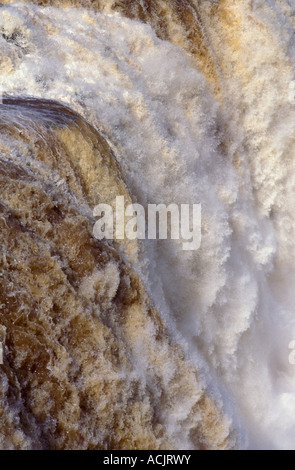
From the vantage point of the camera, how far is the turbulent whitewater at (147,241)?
116 inches

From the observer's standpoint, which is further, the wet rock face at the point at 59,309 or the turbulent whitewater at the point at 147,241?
the turbulent whitewater at the point at 147,241

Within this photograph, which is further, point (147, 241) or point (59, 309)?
point (147, 241)

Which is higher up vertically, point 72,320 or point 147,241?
point 147,241

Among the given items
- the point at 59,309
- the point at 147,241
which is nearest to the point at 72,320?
the point at 59,309

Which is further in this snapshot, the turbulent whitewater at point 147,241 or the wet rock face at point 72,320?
the turbulent whitewater at point 147,241

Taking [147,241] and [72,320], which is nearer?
[72,320]

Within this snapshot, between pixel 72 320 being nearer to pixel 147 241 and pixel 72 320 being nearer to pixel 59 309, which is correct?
pixel 59 309

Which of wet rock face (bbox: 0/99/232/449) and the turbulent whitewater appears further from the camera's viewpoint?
the turbulent whitewater

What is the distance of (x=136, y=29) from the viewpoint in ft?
16.8

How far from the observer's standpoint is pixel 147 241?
12.8 ft

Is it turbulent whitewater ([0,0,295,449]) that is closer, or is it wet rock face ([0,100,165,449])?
wet rock face ([0,100,165,449])

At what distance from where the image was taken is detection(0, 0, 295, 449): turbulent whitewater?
2941mm

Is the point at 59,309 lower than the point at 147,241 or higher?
lower
